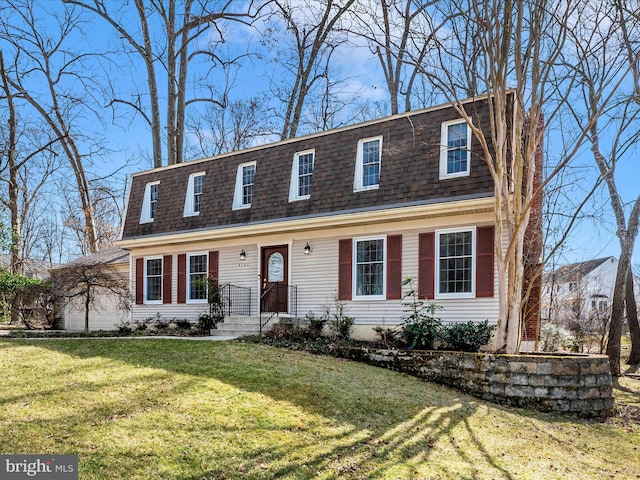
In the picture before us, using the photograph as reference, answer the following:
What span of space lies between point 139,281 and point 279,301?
5.67 meters

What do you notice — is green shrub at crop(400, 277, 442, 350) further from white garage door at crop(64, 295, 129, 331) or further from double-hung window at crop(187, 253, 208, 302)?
white garage door at crop(64, 295, 129, 331)

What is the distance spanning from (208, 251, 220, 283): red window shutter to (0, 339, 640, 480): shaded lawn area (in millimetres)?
6062

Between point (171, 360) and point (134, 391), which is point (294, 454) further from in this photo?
point (171, 360)

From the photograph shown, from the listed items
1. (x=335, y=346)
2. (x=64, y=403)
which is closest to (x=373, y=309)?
(x=335, y=346)

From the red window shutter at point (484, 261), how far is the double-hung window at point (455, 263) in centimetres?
11

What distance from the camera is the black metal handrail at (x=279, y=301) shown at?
13.7 m

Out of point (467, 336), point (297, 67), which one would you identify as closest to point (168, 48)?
point (297, 67)

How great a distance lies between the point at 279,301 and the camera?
14047mm

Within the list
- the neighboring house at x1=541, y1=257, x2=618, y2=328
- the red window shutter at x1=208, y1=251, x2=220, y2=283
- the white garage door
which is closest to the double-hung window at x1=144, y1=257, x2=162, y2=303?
the white garage door

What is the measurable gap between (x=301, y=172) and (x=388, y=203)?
314 centimetres

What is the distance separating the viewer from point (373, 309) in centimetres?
1240

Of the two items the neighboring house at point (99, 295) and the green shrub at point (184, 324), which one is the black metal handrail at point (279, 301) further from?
the neighboring house at point (99, 295)

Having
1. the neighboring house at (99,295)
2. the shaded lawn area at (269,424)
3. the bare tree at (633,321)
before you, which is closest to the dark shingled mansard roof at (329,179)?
the neighboring house at (99,295)

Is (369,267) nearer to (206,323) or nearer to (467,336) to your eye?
(467,336)
